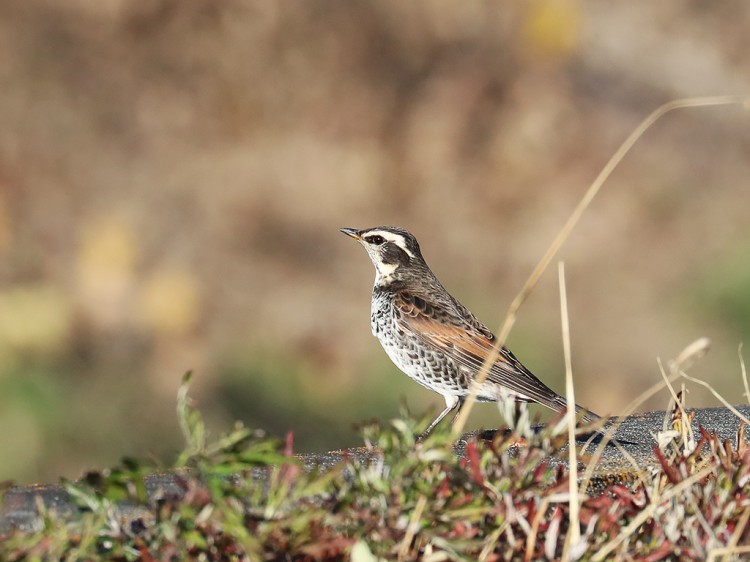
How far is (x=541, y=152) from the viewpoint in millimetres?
10766

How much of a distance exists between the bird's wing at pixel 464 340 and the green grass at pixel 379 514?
3.11 metres

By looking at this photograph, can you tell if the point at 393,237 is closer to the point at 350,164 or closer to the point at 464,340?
the point at 464,340

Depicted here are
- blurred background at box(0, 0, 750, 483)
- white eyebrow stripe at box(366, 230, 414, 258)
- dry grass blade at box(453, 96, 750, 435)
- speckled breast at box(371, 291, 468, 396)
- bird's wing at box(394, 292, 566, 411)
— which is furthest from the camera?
blurred background at box(0, 0, 750, 483)

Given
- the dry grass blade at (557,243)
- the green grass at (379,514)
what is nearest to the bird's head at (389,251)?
the dry grass blade at (557,243)

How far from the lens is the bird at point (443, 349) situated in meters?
6.12

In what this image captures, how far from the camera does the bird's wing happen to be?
6086 millimetres

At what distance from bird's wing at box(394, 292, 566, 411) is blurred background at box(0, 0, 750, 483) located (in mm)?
2719

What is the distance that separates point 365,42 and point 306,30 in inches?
17.7

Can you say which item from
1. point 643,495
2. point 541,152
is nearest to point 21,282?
point 541,152

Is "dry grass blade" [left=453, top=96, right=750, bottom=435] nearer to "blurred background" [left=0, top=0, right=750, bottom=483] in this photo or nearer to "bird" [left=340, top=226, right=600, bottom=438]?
"bird" [left=340, top=226, right=600, bottom=438]

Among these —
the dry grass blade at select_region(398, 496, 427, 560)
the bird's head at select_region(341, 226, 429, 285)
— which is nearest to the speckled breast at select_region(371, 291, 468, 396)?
the bird's head at select_region(341, 226, 429, 285)

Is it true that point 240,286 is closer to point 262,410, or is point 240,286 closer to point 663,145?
point 262,410

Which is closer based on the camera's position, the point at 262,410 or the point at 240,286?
the point at 262,410

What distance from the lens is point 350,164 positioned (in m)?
10.6
